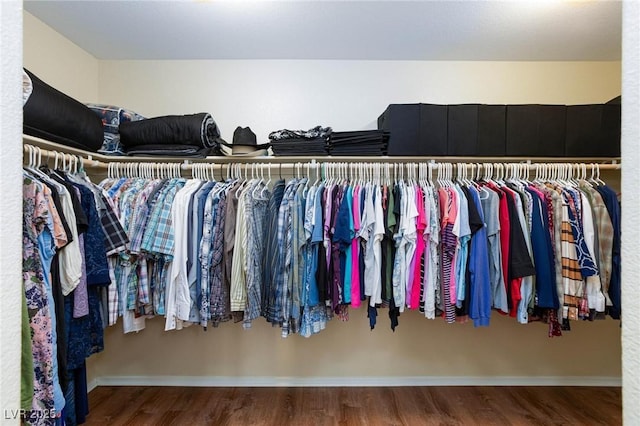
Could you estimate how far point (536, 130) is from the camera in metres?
2.05

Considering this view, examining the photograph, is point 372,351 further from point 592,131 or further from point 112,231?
point 592,131

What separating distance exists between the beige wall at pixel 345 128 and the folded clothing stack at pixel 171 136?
0.40 m

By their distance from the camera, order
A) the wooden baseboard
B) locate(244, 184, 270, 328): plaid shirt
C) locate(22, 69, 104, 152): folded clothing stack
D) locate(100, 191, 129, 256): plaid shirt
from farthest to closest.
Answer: the wooden baseboard → locate(244, 184, 270, 328): plaid shirt → locate(100, 191, 129, 256): plaid shirt → locate(22, 69, 104, 152): folded clothing stack

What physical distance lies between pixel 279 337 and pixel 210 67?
2202mm

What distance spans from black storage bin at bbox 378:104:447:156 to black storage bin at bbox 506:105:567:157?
443 millimetres

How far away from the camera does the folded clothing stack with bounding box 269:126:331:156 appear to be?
2094 millimetres

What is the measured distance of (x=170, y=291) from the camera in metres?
1.79

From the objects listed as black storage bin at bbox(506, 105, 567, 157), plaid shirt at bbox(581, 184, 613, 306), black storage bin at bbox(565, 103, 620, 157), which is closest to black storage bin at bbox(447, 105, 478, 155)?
black storage bin at bbox(506, 105, 567, 157)

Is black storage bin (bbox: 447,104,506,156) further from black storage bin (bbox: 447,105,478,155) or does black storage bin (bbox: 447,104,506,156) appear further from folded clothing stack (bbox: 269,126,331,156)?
folded clothing stack (bbox: 269,126,331,156)

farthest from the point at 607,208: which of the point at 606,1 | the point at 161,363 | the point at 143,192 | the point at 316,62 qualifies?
the point at 161,363

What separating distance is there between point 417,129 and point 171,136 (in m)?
1.63

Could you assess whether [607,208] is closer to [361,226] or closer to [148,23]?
[361,226]

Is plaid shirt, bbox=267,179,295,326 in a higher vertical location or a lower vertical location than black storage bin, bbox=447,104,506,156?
lower

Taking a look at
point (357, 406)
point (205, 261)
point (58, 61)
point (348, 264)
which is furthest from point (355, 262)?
point (58, 61)
